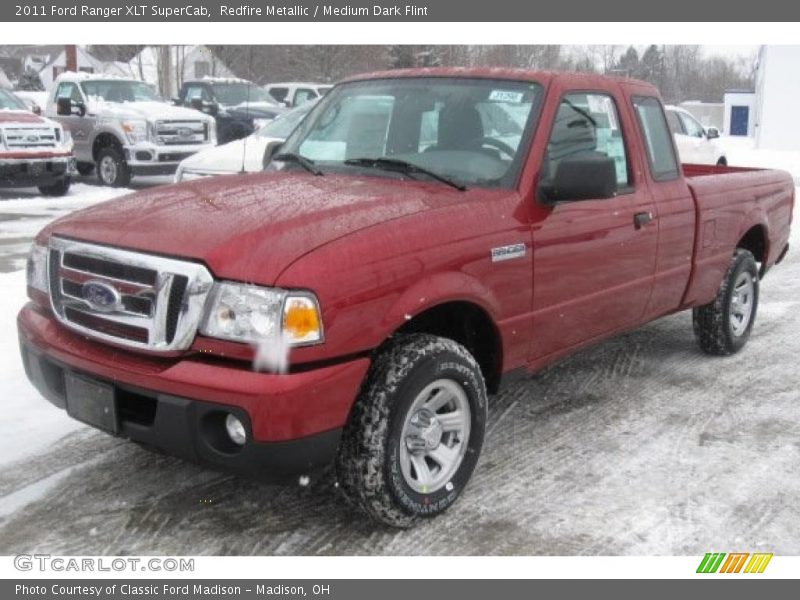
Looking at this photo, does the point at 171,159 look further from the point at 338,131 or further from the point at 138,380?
the point at 138,380

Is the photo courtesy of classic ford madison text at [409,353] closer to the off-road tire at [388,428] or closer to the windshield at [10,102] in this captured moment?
the off-road tire at [388,428]

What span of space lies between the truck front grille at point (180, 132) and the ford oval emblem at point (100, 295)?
42.0ft

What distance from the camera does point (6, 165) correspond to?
1358 centimetres

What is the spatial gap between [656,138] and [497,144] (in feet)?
4.88

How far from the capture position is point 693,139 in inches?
611

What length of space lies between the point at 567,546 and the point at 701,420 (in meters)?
1.80

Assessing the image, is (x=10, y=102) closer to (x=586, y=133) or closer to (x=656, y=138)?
(x=656, y=138)

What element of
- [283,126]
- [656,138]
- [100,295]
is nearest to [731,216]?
[656,138]

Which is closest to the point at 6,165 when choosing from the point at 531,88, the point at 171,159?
the point at 171,159

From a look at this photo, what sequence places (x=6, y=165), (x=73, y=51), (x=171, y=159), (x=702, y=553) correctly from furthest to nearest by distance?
(x=73, y=51) → (x=171, y=159) → (x=6, y=165) → (x=702, y=553)

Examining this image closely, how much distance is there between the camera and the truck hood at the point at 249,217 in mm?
3225

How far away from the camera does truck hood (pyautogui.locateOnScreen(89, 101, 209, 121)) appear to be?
15.8m

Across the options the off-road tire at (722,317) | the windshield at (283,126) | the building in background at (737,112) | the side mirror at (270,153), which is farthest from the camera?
the building in background at (737,112)

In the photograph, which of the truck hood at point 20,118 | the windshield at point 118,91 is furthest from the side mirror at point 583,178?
the windshield at point 118,91
